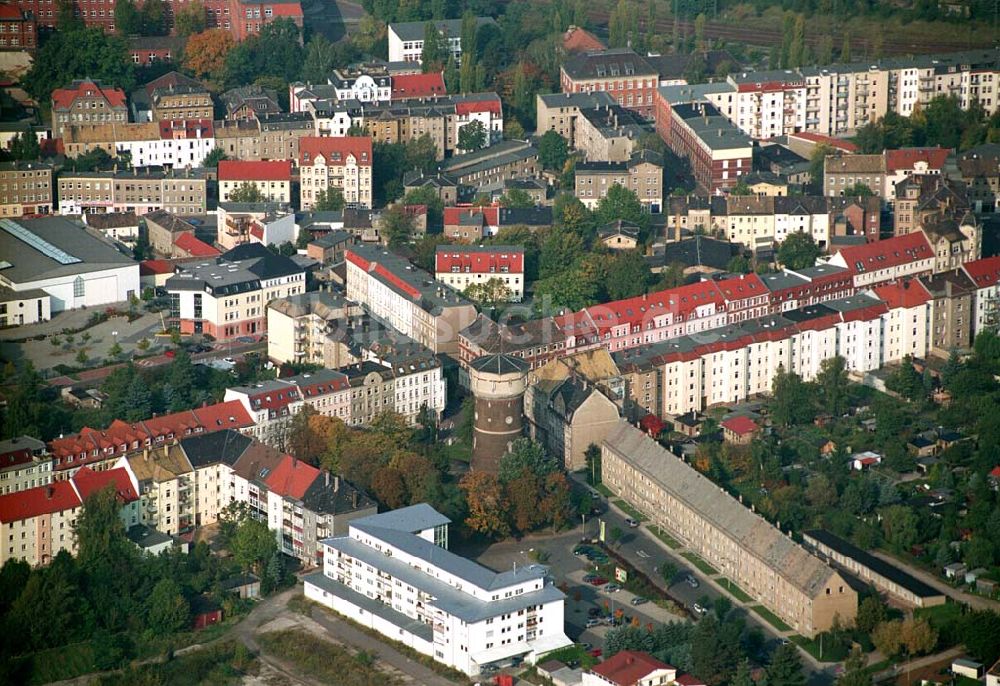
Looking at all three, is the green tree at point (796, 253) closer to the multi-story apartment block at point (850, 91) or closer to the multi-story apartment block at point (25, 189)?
the multi-story apartment block at point (850, 91)

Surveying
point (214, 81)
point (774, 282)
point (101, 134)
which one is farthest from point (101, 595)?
point (214, 81)

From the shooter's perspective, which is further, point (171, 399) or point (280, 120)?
point (280, 120)

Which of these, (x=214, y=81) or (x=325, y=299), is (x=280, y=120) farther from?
(x=325, y=299)

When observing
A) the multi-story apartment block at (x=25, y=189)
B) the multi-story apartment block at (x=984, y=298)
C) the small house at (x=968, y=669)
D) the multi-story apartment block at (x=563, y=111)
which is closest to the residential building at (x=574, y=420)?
the small house at (x=968, y=669)

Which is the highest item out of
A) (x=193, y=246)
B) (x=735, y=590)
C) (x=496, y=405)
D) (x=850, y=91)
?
(x=850, y=91)

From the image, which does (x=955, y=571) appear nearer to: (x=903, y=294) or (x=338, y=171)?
(x=903, y=294)

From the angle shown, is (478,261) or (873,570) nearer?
(873,570)

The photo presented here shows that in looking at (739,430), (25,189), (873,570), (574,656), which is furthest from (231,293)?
(873,570)
